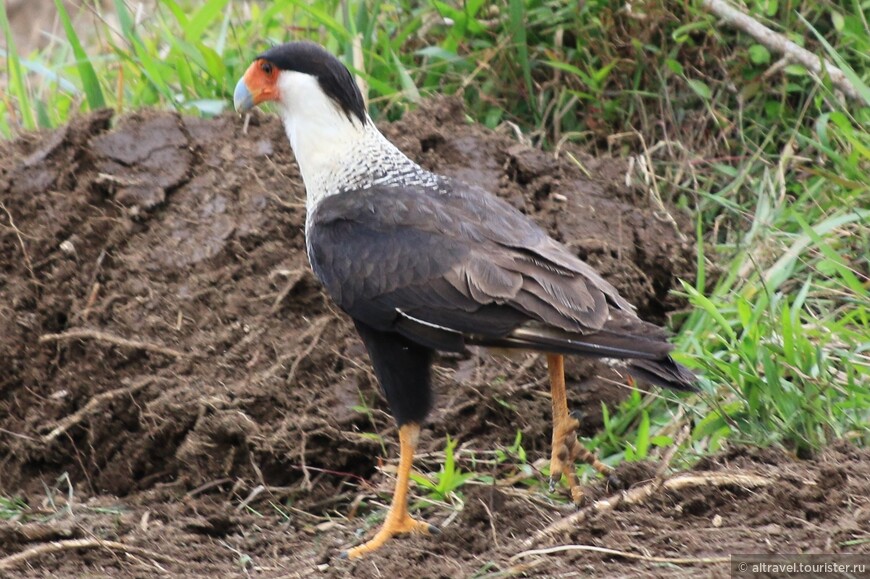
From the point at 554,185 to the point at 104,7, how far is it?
576 centimetres

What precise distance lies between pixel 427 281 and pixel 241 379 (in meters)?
1.13

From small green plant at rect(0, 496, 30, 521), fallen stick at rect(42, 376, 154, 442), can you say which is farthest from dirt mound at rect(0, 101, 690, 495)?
small green plant at rect(0, 496, 30, 521)

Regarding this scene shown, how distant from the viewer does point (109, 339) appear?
507 cm

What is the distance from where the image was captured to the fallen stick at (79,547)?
4.03 metres

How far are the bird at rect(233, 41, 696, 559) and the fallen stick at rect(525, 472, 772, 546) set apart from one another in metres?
0.31

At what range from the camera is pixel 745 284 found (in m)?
5.09

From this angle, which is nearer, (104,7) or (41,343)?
(41,343)

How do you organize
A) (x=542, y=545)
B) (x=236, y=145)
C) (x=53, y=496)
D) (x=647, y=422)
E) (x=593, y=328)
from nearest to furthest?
(x=542, y=545) → (x=593, y=328) → (x=647, y=422) → (x=53, y=496) → (x=236, y=145)

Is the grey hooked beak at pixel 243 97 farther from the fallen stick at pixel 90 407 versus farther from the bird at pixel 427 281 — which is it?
the fallen stick at pixel 90 407

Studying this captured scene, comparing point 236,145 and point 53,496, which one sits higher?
point 236,145

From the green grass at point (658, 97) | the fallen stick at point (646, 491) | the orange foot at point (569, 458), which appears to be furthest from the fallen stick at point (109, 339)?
the fallen stick at point (646, 491)

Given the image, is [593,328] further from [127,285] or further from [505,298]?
[127,285]

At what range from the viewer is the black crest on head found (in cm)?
478

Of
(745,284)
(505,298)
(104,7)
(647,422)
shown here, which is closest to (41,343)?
(505,298)
